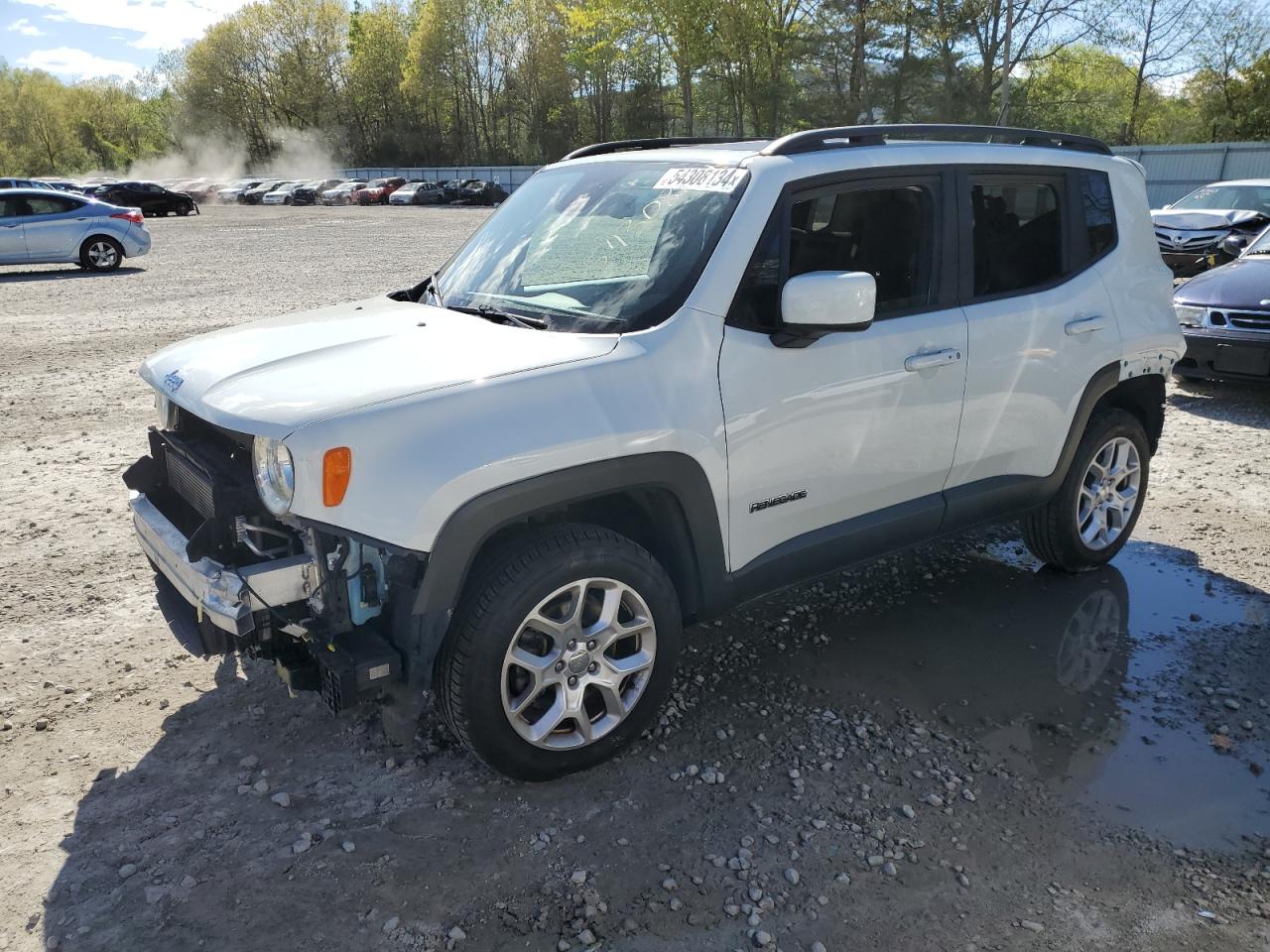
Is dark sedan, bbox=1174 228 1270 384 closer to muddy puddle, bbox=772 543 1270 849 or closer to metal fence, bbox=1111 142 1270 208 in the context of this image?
muddy puddle, bbox=772 543 1270 849

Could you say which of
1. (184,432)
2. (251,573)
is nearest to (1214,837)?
(251,573)

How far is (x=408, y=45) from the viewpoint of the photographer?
7519 cm

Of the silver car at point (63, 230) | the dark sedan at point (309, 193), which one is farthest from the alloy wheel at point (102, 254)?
the dark sedan at point (309, 193)

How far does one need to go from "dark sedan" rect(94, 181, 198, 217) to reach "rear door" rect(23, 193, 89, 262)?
Answer: 22.5 metres

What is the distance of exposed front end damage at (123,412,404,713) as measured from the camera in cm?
278

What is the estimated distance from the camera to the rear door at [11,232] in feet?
57.5

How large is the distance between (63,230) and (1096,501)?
1898 cm

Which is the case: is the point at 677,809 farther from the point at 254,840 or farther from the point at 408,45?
the point at 408,45

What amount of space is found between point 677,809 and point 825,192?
2.23 meters

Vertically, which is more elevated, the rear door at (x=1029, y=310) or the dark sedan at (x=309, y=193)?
the dark sedan at (x=309, y=193)

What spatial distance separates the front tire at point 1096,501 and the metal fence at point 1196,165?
2844 centimetres

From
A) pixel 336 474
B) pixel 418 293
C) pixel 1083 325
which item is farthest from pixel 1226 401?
pixel 336 474

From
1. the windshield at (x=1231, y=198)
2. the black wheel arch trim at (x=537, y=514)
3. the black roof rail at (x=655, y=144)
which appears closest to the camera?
the black wheel arch trim at (x=537, y=514)

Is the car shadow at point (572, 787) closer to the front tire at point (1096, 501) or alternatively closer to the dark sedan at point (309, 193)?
the front tire at point (1096, 501)
